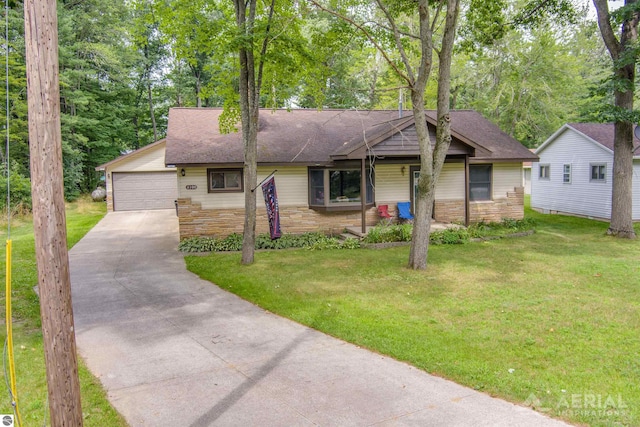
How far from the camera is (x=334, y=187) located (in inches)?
619

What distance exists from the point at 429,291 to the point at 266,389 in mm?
4808

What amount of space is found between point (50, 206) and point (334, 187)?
495 inches

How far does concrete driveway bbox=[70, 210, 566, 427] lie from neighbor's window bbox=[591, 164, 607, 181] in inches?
644

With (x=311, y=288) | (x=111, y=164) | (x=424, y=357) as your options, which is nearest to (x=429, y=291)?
(x=311, y=288)

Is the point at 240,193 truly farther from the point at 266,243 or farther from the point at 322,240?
the point at 322,240

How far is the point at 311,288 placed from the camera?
9336 millimetres

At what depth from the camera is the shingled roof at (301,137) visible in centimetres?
1486

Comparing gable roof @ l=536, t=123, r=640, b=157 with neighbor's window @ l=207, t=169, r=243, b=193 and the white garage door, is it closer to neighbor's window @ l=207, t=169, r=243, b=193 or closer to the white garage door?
neighbor's window @ l=207, t=169, r=243, b=193

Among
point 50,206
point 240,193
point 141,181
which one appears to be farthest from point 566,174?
point 50,206

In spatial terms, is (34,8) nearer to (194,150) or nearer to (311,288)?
(311,288)

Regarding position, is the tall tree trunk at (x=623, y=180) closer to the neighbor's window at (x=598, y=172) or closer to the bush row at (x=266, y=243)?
the neighbor's window at (x=598, y=172)

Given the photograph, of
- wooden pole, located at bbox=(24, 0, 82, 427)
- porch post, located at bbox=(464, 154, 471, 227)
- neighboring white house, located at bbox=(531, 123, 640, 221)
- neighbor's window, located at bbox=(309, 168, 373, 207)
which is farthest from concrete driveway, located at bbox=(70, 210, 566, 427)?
neighboring white house, located at bbox=(531, 123, 640, 221)

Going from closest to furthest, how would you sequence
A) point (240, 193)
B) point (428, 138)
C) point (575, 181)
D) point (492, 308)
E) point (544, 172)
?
point (492, 308) → point (428, 138) → point (240, 193) → point (575, 181) → point (544, 172)

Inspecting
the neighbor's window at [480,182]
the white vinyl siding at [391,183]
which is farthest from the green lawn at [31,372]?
the neighbor's window at [480,182]
